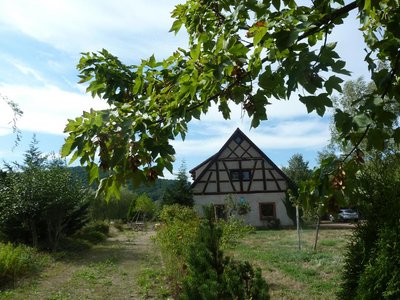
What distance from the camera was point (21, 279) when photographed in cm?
1165

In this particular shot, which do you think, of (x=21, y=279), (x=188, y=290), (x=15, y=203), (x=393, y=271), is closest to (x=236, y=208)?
(x=15, y=203)

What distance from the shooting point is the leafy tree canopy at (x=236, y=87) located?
197 cm

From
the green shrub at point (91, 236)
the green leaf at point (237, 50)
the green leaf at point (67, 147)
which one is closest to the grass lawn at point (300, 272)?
the green leaf at point (237, 50)

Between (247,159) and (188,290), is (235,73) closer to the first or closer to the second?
(188,290)

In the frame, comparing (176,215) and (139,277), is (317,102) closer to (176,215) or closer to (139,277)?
(176,215)

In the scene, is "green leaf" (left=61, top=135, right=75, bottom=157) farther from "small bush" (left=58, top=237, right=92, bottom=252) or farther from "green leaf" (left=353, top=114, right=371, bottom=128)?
"small bush" (left=58, top=237, right=92, bottom=252)

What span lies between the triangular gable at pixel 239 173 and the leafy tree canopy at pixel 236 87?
1176 inches

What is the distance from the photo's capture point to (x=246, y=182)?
108 ft

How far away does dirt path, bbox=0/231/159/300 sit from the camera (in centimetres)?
973

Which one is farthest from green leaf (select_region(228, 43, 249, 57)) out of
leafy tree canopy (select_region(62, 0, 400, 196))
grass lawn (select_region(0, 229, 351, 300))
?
grass lawn (select_region(0, 229, 351, 300))

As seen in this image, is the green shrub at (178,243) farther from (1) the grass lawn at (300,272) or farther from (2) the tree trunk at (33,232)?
(2) the tree trunk at (33,232)

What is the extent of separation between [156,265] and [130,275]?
1586 millimetres

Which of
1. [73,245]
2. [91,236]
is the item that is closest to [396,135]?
[73,245]

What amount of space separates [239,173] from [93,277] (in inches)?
877
